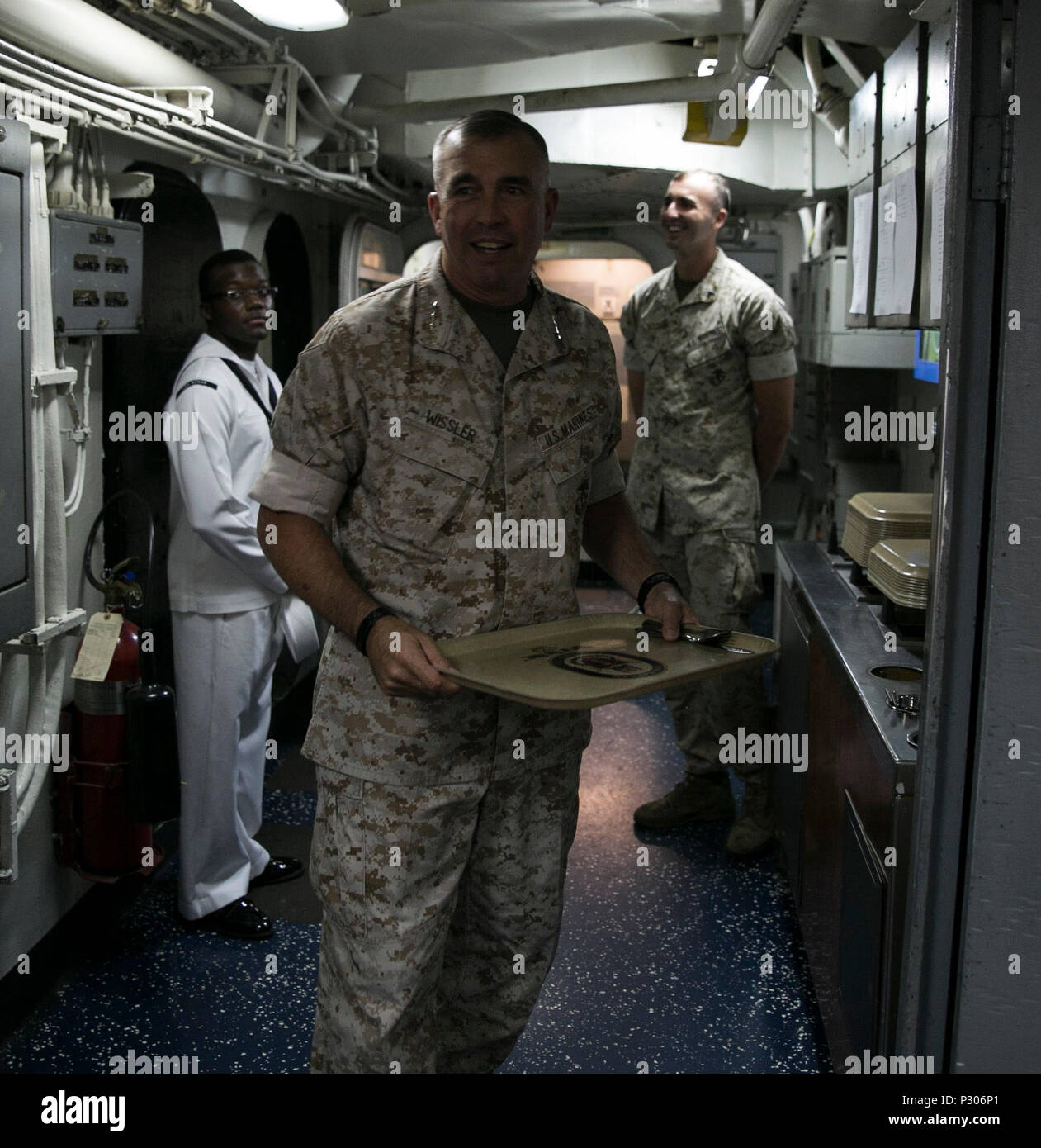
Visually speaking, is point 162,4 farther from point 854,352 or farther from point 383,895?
point 854,352

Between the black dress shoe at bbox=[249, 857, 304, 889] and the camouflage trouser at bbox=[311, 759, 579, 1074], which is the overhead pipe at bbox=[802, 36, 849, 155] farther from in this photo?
the black dress shoe at bbox=[249, 857, 304, 889]

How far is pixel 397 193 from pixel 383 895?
4640 millimetres

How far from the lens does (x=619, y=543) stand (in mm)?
2260

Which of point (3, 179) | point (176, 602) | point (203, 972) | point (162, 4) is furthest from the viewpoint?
point (176, 602)

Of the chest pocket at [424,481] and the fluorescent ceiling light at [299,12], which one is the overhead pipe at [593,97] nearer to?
the fluorescent ceiling light at [299,12]

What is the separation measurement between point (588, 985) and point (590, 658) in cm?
140

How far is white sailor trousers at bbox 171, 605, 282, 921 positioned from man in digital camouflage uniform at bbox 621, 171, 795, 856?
1428mm

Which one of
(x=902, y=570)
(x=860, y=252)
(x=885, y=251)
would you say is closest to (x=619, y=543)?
(x=902, y=570)

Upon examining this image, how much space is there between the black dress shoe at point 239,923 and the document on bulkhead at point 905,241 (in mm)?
2262

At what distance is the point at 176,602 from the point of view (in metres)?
3.18

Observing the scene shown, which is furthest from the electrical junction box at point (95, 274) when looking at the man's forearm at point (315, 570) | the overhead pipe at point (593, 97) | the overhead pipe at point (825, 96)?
the overhead pipe at point (825, 96)

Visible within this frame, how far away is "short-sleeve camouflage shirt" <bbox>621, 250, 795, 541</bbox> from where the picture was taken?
3.74 metres
